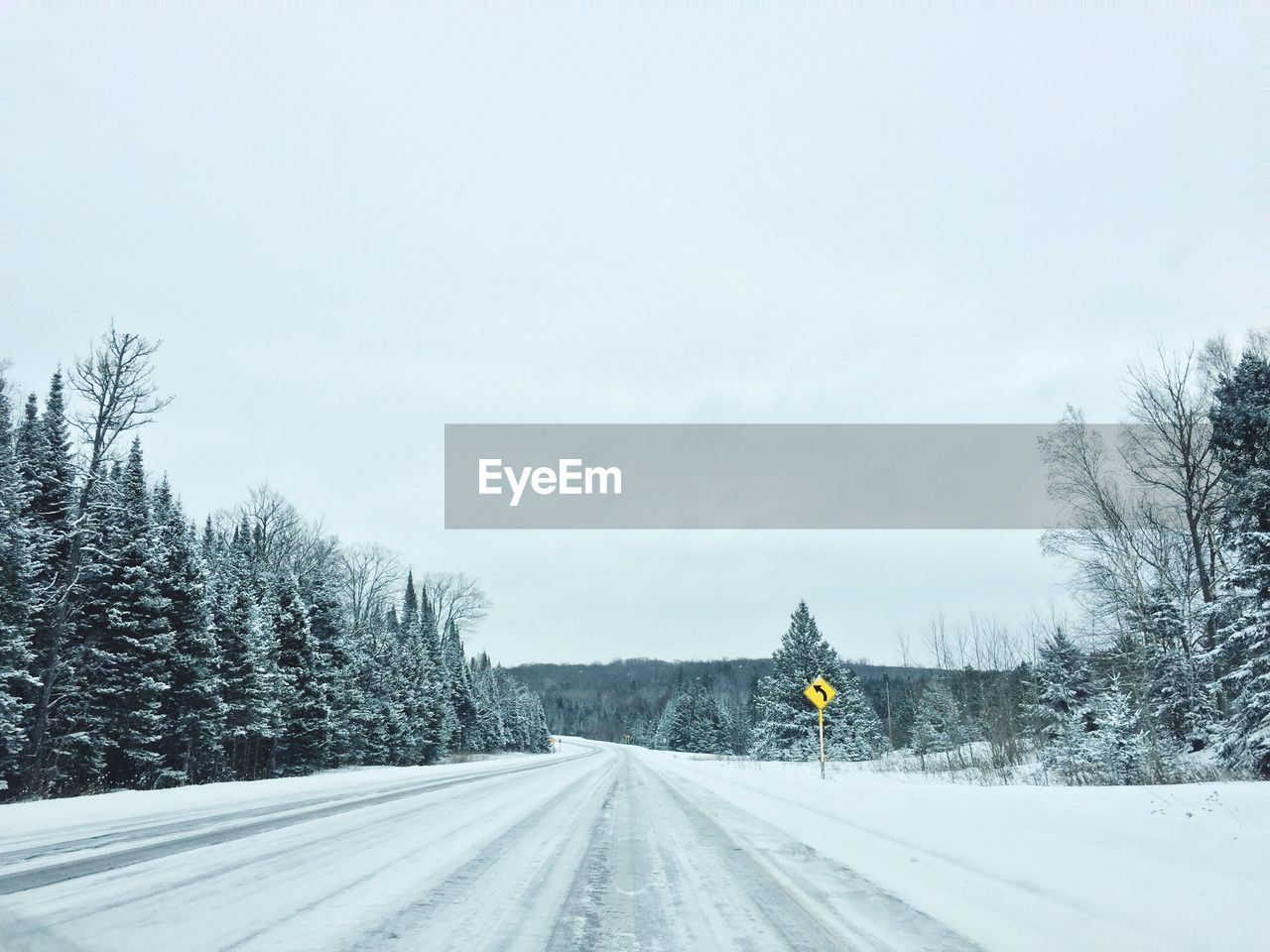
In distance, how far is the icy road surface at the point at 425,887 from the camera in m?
5.14

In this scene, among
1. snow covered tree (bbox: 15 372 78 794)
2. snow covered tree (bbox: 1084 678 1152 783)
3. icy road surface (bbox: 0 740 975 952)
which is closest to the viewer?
icy road surface (bbox: 0 740 975 952)

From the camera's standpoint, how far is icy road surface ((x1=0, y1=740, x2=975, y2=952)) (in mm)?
5141

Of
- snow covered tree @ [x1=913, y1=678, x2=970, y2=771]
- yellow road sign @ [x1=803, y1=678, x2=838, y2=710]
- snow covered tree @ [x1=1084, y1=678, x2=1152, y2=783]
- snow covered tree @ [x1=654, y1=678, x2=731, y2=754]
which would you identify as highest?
yellow road sign @ [x1=803, y1=678, x2=838, y2=710]

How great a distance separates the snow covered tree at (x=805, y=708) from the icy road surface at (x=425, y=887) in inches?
1513

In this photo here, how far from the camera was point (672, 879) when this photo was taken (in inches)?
292

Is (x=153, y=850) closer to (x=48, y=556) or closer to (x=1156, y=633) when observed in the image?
(x=48, y=556)

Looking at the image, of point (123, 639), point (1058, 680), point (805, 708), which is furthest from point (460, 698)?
point (123, 639)

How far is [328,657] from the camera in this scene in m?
36.1

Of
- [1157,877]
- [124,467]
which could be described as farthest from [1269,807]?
[124,467]

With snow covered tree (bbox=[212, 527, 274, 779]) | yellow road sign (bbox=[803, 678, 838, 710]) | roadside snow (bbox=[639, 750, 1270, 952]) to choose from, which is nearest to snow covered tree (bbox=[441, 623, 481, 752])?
snow covered tree (bbox=[212, 527, 274, 779])

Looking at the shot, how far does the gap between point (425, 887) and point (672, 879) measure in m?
2.26

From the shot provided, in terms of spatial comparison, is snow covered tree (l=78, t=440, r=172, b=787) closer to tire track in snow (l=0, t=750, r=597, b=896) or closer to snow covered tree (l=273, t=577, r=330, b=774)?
snow covered tree (l=273, t=577, r=330, b=774)

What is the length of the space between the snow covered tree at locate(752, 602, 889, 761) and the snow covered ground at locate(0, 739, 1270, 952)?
3786 centimetres

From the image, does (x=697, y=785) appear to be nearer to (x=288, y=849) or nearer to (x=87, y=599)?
(x=288, y=849)
